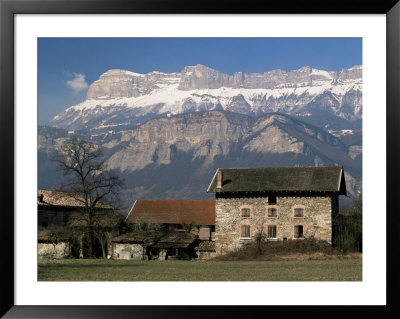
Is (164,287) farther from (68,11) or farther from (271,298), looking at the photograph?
(68,11)

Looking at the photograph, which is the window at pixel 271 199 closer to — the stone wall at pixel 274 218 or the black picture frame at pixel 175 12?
the stone wall at pixel 274 218

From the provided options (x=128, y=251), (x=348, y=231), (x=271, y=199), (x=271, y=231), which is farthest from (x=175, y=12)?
(x=128, y=251)

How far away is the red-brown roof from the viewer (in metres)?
63.0

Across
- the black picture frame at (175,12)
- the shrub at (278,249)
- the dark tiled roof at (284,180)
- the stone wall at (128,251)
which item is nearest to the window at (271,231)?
the shrub at (278,249)

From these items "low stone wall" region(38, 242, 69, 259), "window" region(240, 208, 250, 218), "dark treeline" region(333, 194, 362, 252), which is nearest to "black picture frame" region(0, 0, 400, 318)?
"dark treeline" region(333, 194, 362, 252)

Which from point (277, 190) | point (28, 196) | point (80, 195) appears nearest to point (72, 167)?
point (80, 195)

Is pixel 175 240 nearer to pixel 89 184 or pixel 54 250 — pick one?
pixel 89 184

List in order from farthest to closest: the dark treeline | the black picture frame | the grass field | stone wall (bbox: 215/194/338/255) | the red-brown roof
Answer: the red-brown roof
stone wall (bbox: 215/194/338/255)
the dark treeline
the grass field
the black picture frame

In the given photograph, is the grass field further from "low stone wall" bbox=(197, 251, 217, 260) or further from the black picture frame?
"low stone wall" bbox=(197, 251, 217, 260)

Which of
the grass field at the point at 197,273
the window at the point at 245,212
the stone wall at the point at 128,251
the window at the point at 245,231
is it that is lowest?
the stone wall at the point at 128,251

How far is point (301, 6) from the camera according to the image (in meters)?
11.2

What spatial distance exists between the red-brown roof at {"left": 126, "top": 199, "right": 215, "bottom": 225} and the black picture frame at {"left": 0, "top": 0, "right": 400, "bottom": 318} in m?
48.9

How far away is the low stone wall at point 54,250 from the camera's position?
45594 mm

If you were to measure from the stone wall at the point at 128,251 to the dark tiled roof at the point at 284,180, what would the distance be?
756cm
